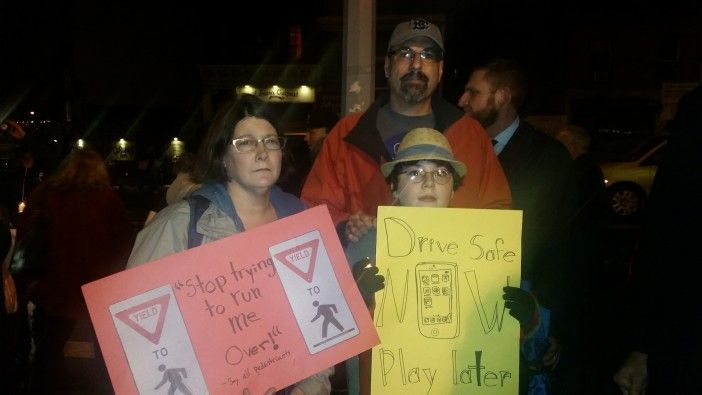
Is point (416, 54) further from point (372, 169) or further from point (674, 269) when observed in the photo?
point (674, 269)

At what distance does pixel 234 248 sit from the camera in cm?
234

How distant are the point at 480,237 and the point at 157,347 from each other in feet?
3.88

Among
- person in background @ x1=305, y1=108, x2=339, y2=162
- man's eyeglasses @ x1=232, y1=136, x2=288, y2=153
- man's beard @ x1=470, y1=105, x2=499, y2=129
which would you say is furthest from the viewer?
person in background @ x1=305, y1=108, x2=339, y2=162

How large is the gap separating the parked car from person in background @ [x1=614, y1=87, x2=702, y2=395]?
11583mm

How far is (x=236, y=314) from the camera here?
91.0 inches

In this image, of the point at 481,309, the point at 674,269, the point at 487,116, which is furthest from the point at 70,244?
the point at 674,269

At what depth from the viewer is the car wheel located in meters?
13.2

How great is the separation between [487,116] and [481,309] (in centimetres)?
186

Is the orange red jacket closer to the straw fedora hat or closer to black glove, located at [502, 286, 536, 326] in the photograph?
the straw fedora hat

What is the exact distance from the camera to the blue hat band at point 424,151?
2.68 meters

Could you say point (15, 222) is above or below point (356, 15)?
below

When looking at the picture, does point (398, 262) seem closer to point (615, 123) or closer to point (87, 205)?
point (87, 205)

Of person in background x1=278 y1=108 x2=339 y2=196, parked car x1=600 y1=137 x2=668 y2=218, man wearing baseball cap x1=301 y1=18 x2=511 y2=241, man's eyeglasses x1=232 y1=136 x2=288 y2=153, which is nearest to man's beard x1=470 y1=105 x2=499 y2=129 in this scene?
man wearing baseball cap x1=301 y1=18 x2=511 y2=241

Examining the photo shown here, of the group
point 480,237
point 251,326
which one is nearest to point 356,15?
point 480,237
